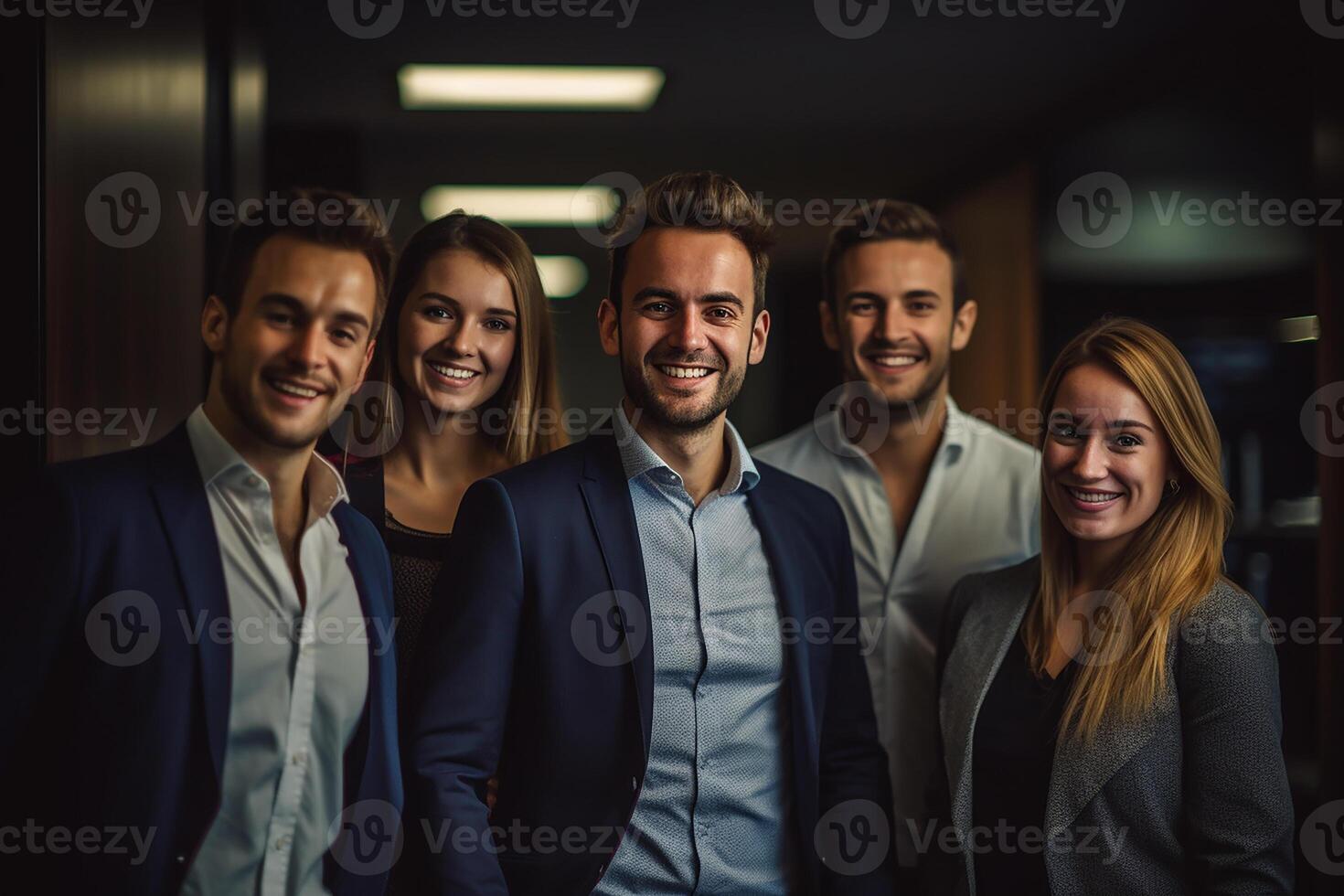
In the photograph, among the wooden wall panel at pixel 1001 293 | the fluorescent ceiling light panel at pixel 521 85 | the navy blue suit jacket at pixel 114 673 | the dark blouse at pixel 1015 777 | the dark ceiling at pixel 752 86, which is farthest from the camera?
the wooden wall panel at pixel 1001 293

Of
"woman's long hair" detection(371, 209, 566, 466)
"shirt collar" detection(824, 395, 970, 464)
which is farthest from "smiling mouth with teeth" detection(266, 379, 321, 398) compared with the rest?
→ "shirt collar" detection(824, 395, 970, 464)

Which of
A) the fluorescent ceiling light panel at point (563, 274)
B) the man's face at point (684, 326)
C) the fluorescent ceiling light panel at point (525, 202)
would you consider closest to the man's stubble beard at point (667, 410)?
the man's face at point (684, 326)

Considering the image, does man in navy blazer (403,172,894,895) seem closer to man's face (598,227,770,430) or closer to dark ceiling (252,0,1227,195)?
man's face (598,227,770,430)

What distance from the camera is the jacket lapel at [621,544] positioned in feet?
6.46

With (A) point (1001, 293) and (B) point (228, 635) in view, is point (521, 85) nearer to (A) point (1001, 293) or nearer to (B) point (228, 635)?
(B) point (228, 635)

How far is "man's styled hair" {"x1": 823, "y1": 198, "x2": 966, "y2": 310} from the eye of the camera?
263 centimetres

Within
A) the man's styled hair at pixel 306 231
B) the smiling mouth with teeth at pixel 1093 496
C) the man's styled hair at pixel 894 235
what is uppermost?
the man's styled hair at pixel 894 235

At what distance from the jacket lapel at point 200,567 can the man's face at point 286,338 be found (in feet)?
0.45

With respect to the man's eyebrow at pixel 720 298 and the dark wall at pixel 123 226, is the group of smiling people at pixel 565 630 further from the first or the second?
the dark wall at pixel 123 226

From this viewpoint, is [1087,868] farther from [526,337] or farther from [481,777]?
[526,337]

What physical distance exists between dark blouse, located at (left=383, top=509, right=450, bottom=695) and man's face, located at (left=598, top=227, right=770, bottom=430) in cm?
49

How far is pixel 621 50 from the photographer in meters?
3.11

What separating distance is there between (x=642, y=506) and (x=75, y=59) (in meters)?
1.23

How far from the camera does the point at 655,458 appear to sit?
2.07m
